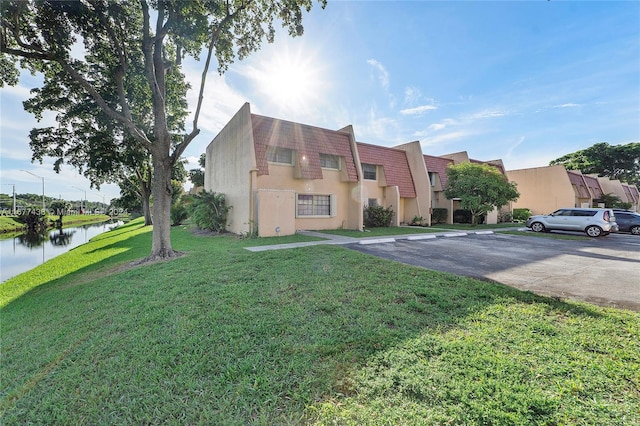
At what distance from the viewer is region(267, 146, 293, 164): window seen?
14781mm

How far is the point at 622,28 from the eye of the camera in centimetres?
697

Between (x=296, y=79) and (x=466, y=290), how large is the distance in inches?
392

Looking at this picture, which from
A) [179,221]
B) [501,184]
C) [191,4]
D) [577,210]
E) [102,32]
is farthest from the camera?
[179,221]

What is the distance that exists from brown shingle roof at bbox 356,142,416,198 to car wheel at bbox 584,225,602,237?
9925 mm

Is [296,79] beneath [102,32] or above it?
beneath

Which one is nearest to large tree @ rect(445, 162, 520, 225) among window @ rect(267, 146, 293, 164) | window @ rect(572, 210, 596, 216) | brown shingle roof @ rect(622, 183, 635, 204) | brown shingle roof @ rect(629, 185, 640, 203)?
window @ rect(572, 210, 596, 216)

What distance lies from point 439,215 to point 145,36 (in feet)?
71.9

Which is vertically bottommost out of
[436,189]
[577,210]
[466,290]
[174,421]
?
[174,421]

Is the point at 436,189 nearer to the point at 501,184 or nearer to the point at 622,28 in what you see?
the point at 501,184

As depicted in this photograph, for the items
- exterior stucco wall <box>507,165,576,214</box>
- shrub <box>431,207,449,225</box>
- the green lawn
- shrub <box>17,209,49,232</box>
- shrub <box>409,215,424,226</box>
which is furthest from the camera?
shrub <box>17,209,49,232</box>

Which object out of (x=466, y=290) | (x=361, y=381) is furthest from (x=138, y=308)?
(x=466, y=290)

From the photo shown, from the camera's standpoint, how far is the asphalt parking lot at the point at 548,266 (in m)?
5.07

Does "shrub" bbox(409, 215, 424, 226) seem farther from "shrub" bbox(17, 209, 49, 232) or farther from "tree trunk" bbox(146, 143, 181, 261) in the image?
"shrub" bbox(17, 209, 49, 232)

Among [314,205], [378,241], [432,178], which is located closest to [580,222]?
[432,178]
